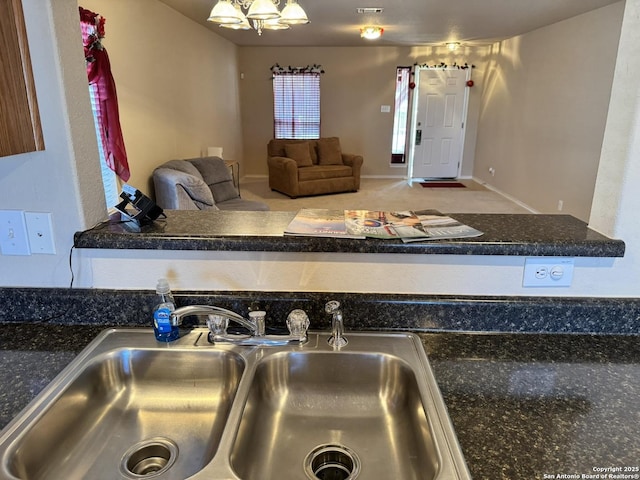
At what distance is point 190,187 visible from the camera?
403cm

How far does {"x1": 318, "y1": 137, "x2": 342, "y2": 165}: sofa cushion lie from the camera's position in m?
7.30

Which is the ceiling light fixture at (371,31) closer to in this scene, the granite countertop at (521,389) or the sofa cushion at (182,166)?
the sofa cushion at (182,166)

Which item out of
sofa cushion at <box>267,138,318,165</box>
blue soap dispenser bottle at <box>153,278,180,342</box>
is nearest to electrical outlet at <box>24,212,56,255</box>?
blue soap dispenser bottle at <box>153,278,180,342</box>

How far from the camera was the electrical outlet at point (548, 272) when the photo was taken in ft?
3.66

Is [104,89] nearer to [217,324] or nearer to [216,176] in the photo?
[216,176]

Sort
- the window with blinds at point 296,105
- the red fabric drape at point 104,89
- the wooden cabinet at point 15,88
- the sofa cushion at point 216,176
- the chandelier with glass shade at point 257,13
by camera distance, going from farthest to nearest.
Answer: the window with blinds at point 296,105, the sofa cushion at point 216,176, the red fabric drape at point 104,89, the chandelier with glass shade at point 257,13, the wooden cabinet at point 15,88

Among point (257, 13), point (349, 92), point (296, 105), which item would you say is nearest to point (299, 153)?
point (296, 105)

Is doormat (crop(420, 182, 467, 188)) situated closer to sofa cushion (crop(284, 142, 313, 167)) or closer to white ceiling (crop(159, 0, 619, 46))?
sofa cushion (crop(284, 142, 313, 167))

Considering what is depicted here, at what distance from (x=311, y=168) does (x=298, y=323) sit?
6.00 m

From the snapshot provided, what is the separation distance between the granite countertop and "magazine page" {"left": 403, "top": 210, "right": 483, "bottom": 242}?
0.25 metres

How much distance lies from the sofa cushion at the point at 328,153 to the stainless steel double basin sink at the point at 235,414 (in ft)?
20.9

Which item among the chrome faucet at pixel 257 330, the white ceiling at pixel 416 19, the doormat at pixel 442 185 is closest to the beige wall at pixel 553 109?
the white ceiling at pixel 416 19

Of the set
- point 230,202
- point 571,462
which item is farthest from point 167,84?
point 571,462

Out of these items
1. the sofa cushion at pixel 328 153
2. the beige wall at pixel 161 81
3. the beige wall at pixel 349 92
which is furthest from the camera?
the beige wall at pixel 349 92
